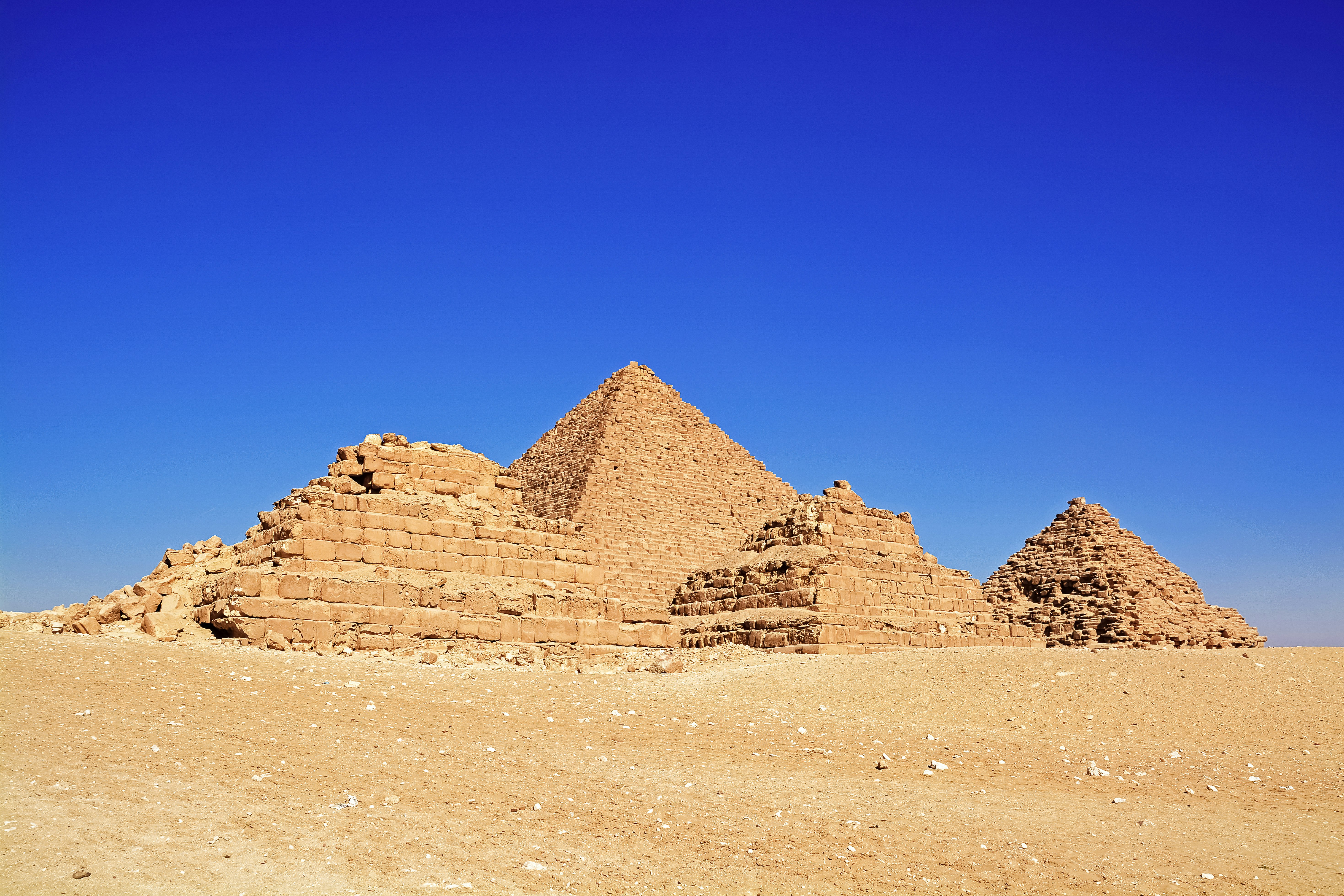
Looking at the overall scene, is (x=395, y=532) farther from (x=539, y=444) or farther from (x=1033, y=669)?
(x=539, y=444)

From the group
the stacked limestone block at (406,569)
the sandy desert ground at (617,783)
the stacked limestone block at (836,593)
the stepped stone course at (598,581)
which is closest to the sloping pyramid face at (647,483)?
the stepped stone course at (598,581)

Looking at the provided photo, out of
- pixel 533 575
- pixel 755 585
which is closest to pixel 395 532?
pixel 533 575

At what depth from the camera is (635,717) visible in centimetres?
1002

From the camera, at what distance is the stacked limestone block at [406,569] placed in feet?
41.0

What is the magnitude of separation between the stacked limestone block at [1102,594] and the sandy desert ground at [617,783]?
2395 cm

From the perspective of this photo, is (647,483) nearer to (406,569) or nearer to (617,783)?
(406,569)

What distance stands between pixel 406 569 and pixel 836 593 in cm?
1017

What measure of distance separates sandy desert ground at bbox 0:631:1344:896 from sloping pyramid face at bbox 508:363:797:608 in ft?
84.7

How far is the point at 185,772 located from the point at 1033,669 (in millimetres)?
10386

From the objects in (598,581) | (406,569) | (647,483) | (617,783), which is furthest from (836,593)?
(647,483)

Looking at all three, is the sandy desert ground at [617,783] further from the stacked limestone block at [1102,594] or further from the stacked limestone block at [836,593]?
the stacked limestone block at [1102,594]

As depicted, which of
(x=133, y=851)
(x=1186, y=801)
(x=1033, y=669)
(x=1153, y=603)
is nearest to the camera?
(x=133, y=851)

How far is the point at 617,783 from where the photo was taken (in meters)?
7.72

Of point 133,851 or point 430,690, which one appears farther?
point 430,690
